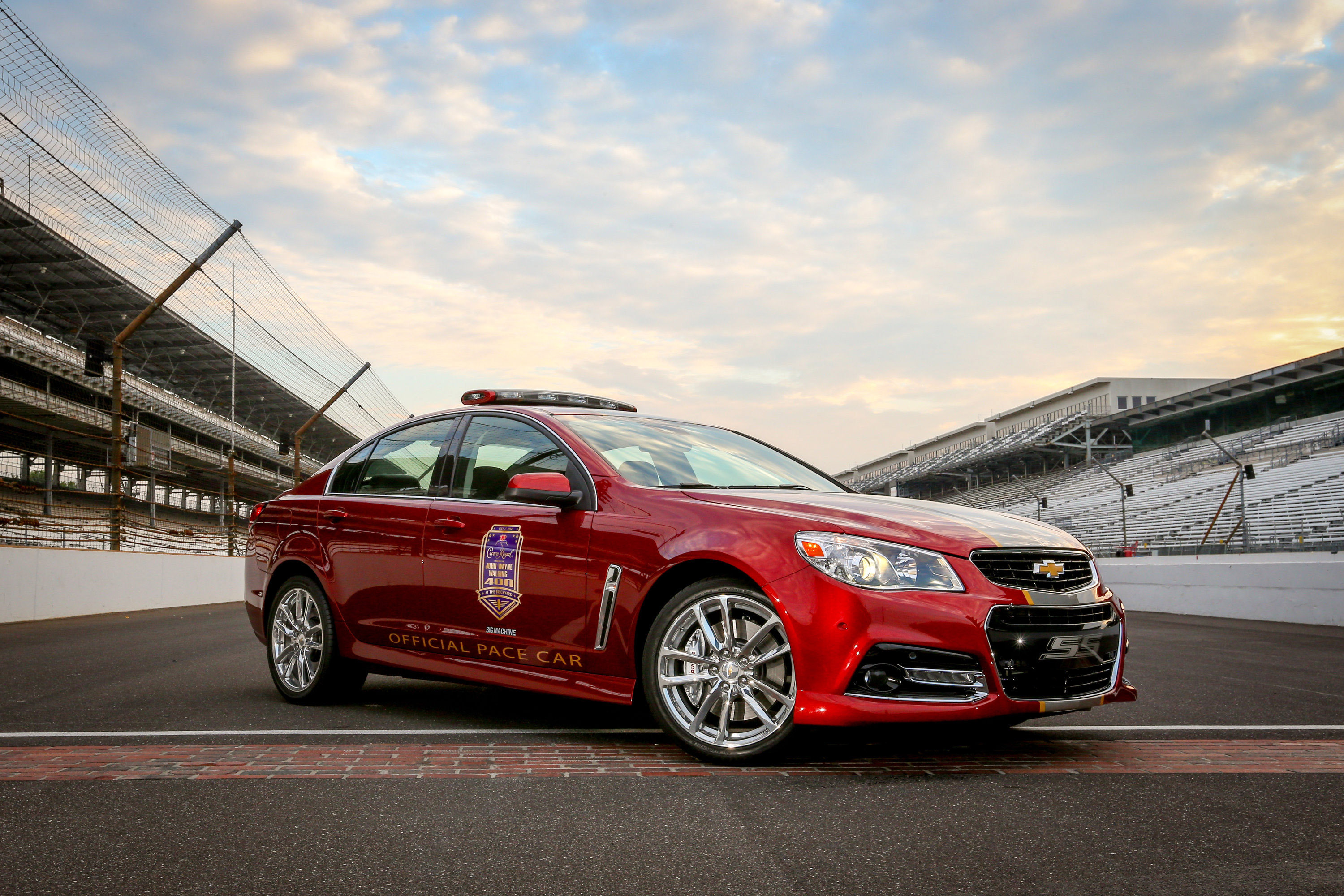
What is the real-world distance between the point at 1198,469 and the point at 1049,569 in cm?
4472

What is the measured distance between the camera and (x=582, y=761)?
163 inches

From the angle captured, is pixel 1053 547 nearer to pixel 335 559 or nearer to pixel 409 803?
pixel 409 803

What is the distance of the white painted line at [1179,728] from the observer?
503cm

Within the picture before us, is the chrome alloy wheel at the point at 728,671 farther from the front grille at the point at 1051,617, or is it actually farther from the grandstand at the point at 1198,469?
the grandstand at the point at 1198,469

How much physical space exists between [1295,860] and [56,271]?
87.5ft

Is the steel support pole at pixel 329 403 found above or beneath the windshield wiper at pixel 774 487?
above

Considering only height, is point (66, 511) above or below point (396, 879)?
above

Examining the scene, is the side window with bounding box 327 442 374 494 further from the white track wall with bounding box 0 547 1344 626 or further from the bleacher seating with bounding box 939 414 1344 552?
the bleacher seating with bounding box 939 414 1344 552

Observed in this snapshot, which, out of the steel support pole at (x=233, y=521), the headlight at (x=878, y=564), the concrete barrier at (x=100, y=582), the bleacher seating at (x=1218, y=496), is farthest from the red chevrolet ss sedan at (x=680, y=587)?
the bleacher seating at (x=1218, y=496)

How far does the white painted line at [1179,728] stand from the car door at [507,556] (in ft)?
7.13

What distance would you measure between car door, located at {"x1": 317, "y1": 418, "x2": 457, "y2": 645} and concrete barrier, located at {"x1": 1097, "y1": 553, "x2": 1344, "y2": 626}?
37.0ft

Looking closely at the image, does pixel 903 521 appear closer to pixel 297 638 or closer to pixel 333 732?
pixel 333 732

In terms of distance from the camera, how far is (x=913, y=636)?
12.5 feet

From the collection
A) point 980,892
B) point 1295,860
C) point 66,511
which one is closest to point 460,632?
point 980,892
